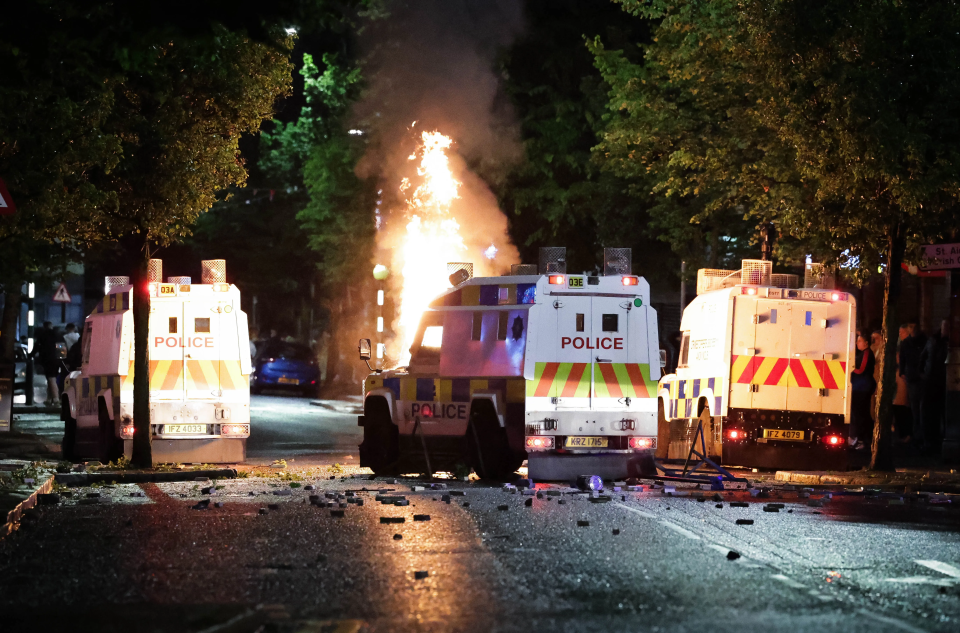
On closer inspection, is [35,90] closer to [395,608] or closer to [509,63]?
[395,608]

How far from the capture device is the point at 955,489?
15.8 meters

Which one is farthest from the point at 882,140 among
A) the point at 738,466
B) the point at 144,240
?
the point at 144,240

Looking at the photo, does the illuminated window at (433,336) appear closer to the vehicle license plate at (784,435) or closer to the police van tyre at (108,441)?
the police van tyre at (108,441)

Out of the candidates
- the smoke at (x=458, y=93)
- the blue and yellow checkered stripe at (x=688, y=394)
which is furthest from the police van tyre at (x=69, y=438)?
the smoke at (x=458, y=93)

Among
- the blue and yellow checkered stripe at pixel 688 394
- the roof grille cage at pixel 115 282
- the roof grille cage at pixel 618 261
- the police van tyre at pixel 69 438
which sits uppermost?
the roof grille cage at pixel 618 261

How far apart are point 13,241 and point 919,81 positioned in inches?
410

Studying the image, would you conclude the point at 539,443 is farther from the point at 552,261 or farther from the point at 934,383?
the point at 934,383

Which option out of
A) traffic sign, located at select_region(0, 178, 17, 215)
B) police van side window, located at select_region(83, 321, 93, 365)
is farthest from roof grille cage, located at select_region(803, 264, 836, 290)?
traffic sign, located at select_region(0, 178, 17, 215)

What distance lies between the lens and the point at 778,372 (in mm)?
19125

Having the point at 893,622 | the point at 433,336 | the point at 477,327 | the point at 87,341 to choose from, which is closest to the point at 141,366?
the point at 87,341

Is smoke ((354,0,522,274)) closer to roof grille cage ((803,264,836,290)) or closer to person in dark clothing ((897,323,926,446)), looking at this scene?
person in dark clothing ((897,323,926,446))

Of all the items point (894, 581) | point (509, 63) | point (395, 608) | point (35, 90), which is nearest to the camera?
point (395, 608)

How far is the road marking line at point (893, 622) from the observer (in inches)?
271

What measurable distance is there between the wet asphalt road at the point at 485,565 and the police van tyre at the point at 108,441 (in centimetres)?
443
